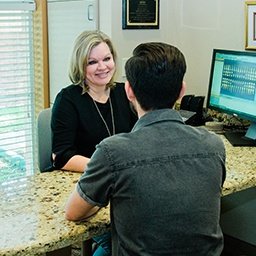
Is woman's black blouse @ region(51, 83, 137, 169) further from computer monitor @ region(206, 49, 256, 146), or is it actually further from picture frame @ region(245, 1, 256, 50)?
picture frame @ region(245, 1, 256, 50)

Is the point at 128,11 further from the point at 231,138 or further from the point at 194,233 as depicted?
the point at 194,233

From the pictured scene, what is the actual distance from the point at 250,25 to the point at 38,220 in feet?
6.13

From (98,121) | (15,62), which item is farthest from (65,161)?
(15,62)

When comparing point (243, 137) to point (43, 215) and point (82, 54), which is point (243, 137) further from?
point (43, 215)

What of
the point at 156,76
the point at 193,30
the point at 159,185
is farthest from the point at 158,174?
the point at 193,30

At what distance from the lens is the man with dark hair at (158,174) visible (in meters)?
1.23

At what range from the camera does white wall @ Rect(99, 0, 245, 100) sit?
2.93 m

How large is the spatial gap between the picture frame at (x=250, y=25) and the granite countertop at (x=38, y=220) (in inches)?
59.7

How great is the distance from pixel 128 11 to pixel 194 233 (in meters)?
1.94

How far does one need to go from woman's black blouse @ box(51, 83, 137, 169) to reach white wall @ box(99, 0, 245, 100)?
657 millimetres

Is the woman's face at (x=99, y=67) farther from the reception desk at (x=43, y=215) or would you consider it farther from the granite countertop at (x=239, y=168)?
the granite countertop at (x=239, y=168)

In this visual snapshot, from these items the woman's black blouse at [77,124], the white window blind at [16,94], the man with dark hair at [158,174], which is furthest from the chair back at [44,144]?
the man with dark hair at [158,174]

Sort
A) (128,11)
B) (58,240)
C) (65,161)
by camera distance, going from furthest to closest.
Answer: (128,11) < (65,161) < (58,240)

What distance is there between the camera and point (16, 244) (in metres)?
1.33
